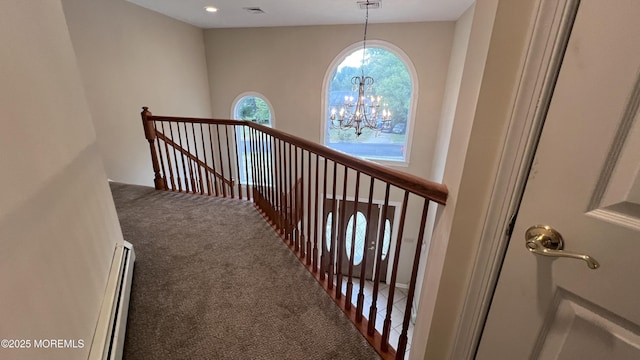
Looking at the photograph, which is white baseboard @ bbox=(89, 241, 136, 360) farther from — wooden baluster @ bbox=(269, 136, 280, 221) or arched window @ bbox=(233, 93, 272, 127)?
arched window @ bbox=(233, 93, 272, 127)

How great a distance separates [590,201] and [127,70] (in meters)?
4.66

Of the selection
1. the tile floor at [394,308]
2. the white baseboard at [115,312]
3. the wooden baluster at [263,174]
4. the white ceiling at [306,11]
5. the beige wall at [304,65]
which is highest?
the white ceiling at [306,11]

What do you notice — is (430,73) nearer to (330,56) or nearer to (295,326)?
(330,56)

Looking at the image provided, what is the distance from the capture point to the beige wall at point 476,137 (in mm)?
643

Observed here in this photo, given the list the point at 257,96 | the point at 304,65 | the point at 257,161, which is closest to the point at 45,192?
the point at 257,161

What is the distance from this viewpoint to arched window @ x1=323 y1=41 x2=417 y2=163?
4523 mm

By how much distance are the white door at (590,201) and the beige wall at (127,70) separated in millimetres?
4090

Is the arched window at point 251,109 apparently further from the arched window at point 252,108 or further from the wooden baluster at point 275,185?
the wooden baluster at point 275,185

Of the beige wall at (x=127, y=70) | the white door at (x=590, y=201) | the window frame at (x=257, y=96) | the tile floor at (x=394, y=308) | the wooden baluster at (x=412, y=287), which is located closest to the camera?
the white door at (x=590, y=201)

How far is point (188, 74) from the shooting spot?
4832 mm

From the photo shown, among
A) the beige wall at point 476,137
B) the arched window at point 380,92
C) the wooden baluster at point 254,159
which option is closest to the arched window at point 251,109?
the arched window at point 380,92

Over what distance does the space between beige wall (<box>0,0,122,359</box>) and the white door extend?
1285 mm

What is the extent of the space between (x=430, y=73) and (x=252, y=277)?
4188 millimetres

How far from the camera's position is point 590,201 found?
0.58 m
